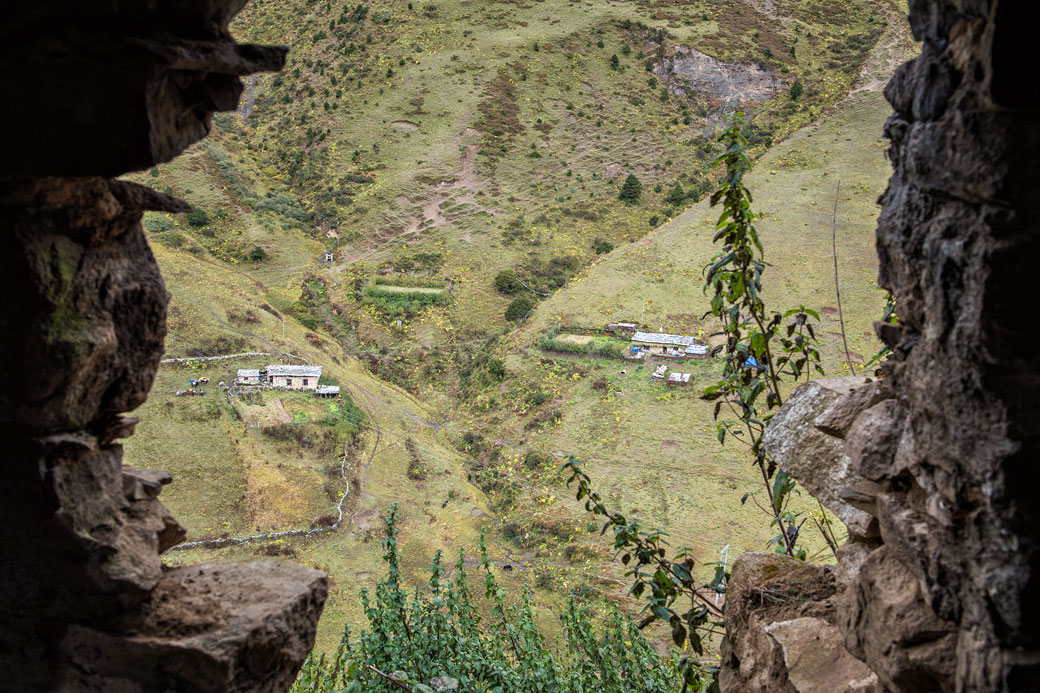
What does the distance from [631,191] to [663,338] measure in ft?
52.2

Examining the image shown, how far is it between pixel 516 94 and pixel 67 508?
4528cm

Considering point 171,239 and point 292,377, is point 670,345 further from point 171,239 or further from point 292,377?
point 171,239

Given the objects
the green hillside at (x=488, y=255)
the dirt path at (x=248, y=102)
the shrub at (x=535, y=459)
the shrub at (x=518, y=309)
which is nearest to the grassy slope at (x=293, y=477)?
the green hillside at (x=488, y=255)

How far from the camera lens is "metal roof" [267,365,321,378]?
2405 centimetres

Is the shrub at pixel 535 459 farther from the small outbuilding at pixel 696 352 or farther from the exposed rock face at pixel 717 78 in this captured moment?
the exposed rock face at pixel 717 78

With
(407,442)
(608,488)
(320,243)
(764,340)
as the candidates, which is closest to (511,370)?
(407,442)

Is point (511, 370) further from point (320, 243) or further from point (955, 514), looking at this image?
point (955, 514)

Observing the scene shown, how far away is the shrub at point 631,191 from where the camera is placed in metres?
40.4

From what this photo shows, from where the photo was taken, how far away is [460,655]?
672 cm

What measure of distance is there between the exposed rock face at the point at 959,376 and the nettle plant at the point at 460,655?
11.3 feet

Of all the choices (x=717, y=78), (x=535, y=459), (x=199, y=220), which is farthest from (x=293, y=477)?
(x=717, y=78)

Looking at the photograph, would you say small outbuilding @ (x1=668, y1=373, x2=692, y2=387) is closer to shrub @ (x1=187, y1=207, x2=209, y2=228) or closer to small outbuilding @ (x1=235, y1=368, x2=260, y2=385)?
small outbuilding @ (x1=235, y1=368, x2=260, y2=385)

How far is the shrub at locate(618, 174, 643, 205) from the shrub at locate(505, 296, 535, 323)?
10980mm

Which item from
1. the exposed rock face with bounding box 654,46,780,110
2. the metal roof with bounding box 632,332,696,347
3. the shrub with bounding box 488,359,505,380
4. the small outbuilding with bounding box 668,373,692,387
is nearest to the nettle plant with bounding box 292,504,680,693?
the small outbuilding with bounding box 668,373,692,387
